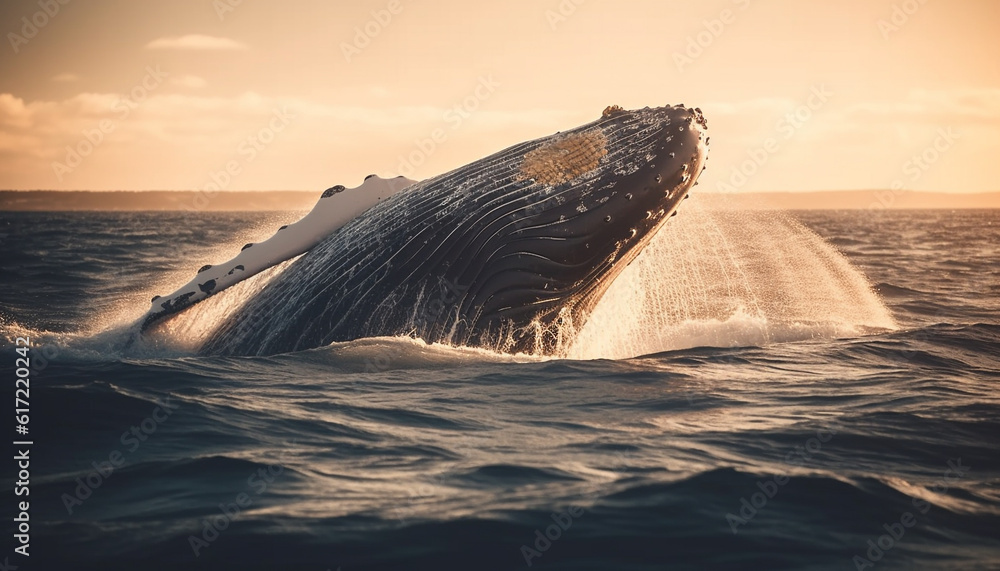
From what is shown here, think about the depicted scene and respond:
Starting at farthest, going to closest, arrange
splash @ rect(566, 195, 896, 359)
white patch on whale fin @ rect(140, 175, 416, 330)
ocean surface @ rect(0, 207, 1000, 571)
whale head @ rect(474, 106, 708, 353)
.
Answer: splash @ rect(566, 195, 896, 359) < white patch on whale fin @ rect(140, 175, 416, 330) < whale head @ rect(474, 106, 708, 353) < ocean surface @ rect(0, 207, 1000, 571)

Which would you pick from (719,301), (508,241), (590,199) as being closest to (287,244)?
(508,241)

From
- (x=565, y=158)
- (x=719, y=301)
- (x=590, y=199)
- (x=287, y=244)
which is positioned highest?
(x=565, y=158)

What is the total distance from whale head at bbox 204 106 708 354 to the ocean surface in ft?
1.03

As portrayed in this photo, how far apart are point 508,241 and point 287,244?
6.94 feet

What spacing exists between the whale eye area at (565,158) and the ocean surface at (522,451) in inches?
45.8

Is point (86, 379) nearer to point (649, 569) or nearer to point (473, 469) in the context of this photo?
point (473, 469)

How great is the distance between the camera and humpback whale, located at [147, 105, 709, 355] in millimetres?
7680

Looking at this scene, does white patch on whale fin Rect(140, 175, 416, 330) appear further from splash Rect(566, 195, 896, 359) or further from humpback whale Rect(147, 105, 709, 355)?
splash Rect(566, 195, 896, 359)

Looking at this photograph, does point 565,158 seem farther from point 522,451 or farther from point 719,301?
point 719,301

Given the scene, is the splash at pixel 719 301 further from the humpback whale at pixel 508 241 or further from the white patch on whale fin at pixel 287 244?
the white patch on whale fin at pixel 287 244

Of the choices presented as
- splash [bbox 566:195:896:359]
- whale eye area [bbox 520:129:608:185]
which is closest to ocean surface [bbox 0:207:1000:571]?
splash [bbox 566:195:896:359]

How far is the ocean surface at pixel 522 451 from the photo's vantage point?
15.4 feet

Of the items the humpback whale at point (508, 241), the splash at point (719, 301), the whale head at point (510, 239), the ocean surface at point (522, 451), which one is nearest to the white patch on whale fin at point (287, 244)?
the humpback whale at point (508, 241)

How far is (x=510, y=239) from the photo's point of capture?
305 inches
